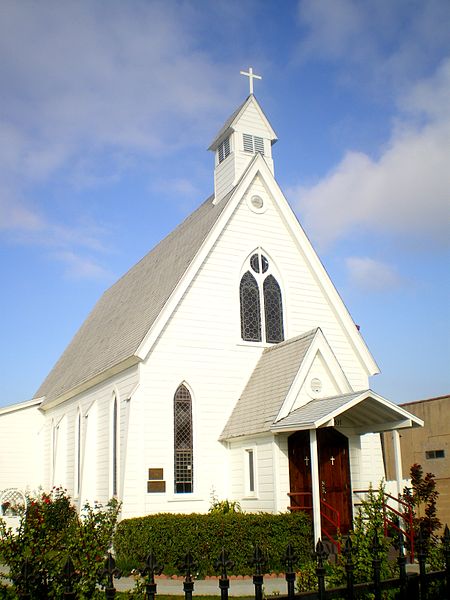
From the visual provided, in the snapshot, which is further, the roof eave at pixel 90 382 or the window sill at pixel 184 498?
the roof eave at pixel 90 382

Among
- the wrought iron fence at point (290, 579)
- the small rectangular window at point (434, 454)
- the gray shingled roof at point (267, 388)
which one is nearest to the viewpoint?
the wrought iron fence at point (290, 579)

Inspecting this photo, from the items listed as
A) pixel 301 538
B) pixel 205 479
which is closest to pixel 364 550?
pixel 301 538

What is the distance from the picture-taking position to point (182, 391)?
19.8 m

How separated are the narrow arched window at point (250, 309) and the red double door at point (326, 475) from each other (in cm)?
414

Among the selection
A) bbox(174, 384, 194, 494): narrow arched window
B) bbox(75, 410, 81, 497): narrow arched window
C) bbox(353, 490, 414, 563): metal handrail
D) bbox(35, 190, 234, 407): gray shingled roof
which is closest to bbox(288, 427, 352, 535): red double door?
bbox(353, 490, 414, 563): metal handrail

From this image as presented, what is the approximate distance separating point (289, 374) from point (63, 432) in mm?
12761

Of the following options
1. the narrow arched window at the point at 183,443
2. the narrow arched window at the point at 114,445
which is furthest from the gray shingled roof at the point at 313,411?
the narrow arched window at the point at 114,445

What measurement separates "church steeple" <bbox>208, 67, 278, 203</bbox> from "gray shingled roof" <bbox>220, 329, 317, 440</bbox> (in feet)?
23.5

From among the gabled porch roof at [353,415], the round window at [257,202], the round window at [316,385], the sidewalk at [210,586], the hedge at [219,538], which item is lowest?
the sidewalk at [210,586]

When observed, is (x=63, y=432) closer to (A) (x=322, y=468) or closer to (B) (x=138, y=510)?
(B) (x=138, y=510)

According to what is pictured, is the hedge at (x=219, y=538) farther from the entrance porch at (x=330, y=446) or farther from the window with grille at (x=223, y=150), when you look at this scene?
the window with grille at (x=223, y=150)

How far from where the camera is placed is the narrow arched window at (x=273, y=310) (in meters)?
21.9

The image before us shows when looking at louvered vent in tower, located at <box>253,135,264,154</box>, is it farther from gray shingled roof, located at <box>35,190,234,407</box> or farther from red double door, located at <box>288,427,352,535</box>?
red double door, located at <box>288,427,352,535</box>

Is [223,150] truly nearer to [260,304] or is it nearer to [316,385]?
[260,304]
